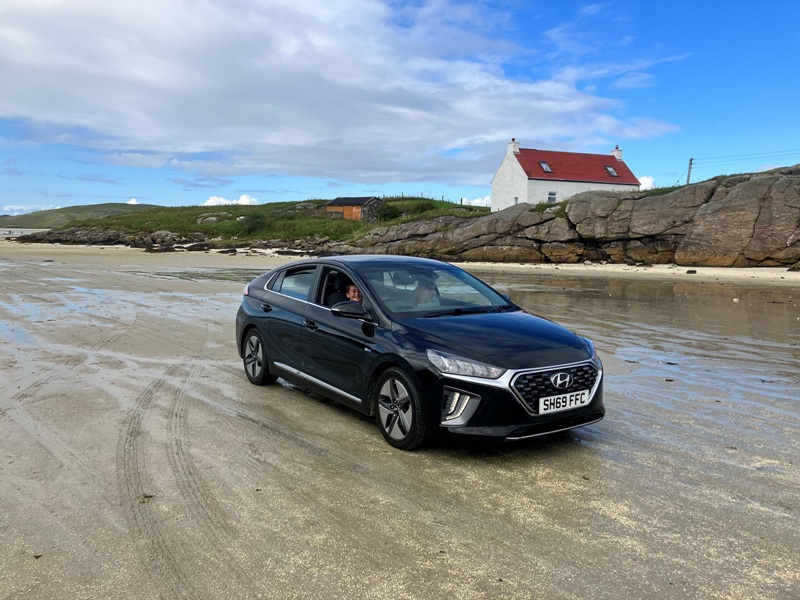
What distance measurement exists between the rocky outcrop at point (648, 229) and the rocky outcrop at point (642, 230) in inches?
1.8

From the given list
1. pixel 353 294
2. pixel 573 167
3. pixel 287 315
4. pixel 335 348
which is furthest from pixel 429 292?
pixel 573 167

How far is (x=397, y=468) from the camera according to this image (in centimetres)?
482

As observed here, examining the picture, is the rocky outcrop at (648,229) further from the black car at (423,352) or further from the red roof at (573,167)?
the black car at (423,352)

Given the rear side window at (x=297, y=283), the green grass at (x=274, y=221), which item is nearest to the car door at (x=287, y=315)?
the rear side window at (x=297, y=283)

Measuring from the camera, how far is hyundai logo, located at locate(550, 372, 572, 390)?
16.1ft

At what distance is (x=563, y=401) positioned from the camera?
4.96m

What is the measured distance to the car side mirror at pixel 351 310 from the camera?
5.72m

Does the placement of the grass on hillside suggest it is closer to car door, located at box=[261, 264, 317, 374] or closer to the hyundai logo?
car door, located at box=[261, 264, 317, 374]

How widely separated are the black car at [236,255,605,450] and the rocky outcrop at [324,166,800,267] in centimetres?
2976

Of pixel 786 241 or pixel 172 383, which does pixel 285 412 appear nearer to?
pixel 172 383

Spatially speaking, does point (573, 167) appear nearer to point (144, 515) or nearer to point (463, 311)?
point (463, 311)

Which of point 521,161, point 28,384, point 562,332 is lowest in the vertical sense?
point 28,384

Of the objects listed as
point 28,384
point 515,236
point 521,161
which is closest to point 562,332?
point 28,384

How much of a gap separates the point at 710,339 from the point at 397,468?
8389mm
